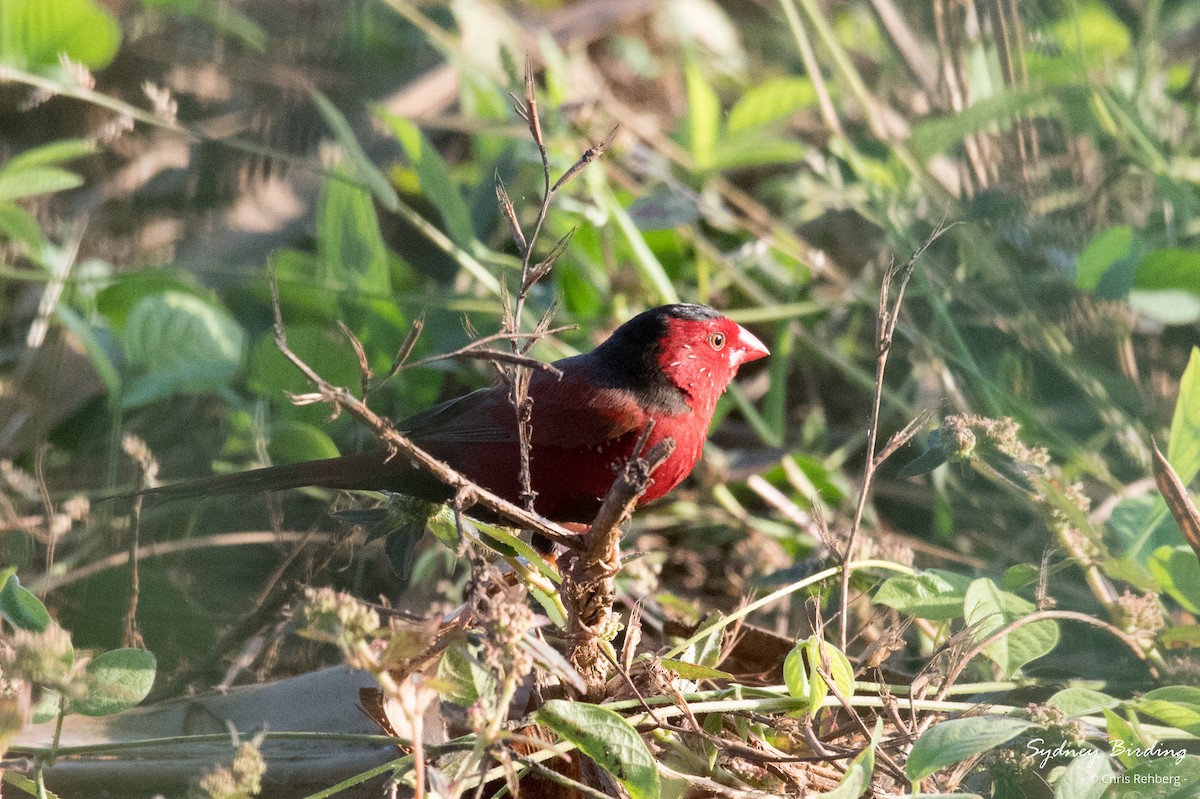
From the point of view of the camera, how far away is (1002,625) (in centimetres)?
207

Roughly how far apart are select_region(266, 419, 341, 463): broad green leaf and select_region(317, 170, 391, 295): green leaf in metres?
0.58

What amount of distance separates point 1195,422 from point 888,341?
2.70 feet

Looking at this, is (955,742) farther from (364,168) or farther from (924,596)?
(364,168)

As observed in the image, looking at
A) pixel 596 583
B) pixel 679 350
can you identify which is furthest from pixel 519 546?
pixel 679 350

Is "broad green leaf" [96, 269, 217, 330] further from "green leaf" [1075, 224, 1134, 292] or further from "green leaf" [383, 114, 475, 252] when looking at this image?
"green leaf" [1075, 224, 1134, 292]

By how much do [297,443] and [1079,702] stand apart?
211cm

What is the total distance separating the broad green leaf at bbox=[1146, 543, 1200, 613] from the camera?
2.28 metres

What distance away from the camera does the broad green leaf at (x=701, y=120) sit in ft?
13.9

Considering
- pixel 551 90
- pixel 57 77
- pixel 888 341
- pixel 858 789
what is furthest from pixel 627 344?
pixel 57 77

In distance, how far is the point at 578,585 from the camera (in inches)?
75.0

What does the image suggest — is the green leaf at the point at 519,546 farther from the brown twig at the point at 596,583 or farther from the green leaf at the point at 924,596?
the green leaf at the point at 924,596

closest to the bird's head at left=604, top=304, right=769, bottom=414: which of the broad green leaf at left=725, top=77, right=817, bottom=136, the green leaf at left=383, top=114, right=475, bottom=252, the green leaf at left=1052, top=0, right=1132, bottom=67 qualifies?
the green leaf at left=383, top=114, right=475, bottom=252

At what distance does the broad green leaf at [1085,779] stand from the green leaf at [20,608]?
165 cm

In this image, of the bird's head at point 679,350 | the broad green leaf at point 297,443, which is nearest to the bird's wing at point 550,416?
the bird's head at point 679,350
